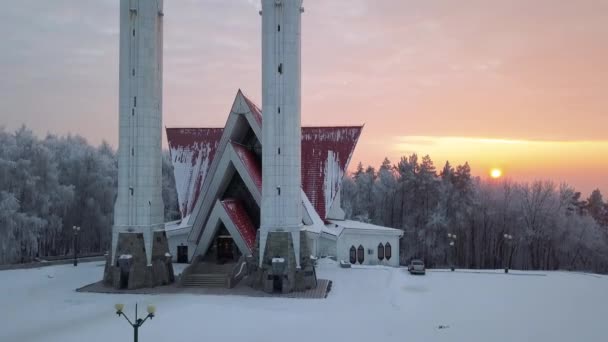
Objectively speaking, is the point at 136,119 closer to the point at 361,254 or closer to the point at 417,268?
the point at 361,254

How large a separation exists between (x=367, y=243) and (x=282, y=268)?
1324 centimetres

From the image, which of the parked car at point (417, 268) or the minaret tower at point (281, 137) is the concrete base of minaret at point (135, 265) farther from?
the parked car at point (417, 268)

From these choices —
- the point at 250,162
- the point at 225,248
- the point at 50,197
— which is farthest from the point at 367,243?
the point at 50,197

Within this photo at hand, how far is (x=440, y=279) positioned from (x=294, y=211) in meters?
10.2

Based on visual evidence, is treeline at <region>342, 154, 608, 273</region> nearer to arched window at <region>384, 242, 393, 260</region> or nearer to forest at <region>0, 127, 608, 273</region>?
forest at <region>0, 127, 608, 273</region>

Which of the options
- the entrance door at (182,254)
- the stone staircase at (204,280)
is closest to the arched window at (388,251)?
the stone staircase at (204,280)

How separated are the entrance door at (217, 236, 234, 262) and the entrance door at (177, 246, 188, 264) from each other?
5.21 meters

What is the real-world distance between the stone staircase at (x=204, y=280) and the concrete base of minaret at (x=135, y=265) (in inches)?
52.9

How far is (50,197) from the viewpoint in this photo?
40656mm

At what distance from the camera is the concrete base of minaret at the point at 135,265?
977 inches

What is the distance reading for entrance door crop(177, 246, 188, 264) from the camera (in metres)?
34.0

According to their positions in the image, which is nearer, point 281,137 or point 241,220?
point 281,137

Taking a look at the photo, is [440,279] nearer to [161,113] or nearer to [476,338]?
[476,338]

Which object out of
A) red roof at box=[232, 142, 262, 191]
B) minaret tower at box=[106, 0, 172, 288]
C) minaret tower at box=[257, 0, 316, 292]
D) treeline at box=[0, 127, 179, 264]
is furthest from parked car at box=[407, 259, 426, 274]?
treeline at box=[0, 127, 179, 264]
